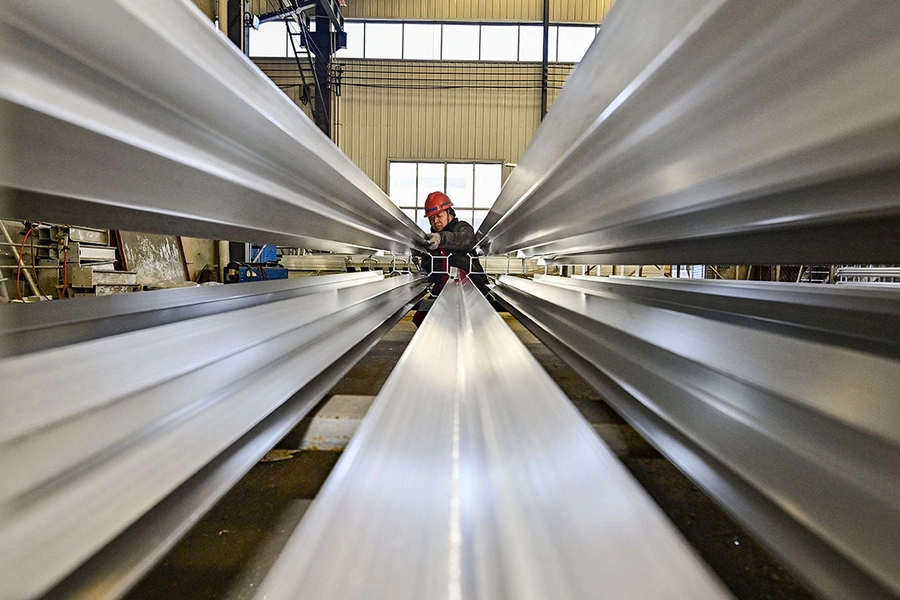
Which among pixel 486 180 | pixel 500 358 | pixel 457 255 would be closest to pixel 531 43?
pixel 486 180

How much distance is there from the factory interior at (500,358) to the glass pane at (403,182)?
6.11 metres

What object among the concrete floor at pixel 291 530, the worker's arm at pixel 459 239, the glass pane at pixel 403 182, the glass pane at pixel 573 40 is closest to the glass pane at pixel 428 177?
the glass pane at pixel 403 182

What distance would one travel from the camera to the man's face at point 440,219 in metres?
2.97

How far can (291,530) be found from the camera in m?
0.87

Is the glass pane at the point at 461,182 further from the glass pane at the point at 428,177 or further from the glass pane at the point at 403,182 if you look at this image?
the glass pane at the point at 403,182

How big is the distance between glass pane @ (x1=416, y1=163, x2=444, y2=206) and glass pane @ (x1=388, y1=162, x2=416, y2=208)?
108 mm

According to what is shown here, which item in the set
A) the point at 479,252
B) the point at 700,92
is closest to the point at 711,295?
the point at 700,92

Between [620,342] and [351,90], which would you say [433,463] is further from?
[351,90]

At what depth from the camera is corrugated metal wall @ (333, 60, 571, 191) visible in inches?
267

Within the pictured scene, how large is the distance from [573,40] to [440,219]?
5516 mm

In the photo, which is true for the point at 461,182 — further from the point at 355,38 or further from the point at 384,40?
the point at 355,38

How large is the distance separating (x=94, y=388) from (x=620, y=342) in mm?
639

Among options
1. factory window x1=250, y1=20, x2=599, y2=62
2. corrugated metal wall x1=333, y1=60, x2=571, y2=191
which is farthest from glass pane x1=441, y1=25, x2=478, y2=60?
corrugated metal wall x1=333, y1=60, x2=571, y2=191

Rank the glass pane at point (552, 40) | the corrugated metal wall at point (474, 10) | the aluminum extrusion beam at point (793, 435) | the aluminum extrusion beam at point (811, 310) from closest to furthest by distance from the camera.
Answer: the aluminum extrusion beam at point (793, 435) < the aluminum extrusion beam at point (811, 310) < the corrugated metal wall at point (474, 10) < the glass pane at point (552, 40)
